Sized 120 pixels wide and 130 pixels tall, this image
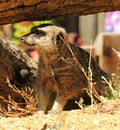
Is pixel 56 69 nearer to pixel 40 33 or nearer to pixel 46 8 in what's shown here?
pixel 40 33

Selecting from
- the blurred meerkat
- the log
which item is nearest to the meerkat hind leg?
the blurred meerkat

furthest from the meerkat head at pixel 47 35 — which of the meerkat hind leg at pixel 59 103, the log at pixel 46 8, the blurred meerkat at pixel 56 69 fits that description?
the meerkat hind leg at pixel 59 103

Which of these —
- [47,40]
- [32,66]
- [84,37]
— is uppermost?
[47,40]

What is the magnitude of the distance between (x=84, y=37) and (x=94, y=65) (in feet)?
17.1

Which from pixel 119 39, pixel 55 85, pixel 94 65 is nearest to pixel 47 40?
pixel 55 85

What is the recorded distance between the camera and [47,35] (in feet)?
12.2

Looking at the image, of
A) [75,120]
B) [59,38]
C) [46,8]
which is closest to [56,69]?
[59,38]

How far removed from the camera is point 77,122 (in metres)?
3.13

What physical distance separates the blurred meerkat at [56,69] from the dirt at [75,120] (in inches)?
13.0

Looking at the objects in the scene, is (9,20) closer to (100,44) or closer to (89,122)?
(89,122)

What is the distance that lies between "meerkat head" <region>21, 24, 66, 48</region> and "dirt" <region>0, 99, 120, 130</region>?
1.78 feet

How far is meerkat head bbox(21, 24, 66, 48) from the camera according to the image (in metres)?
3.66

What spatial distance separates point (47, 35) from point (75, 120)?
811 millimetres

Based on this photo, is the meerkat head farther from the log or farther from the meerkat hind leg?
the meerkat hind leg
